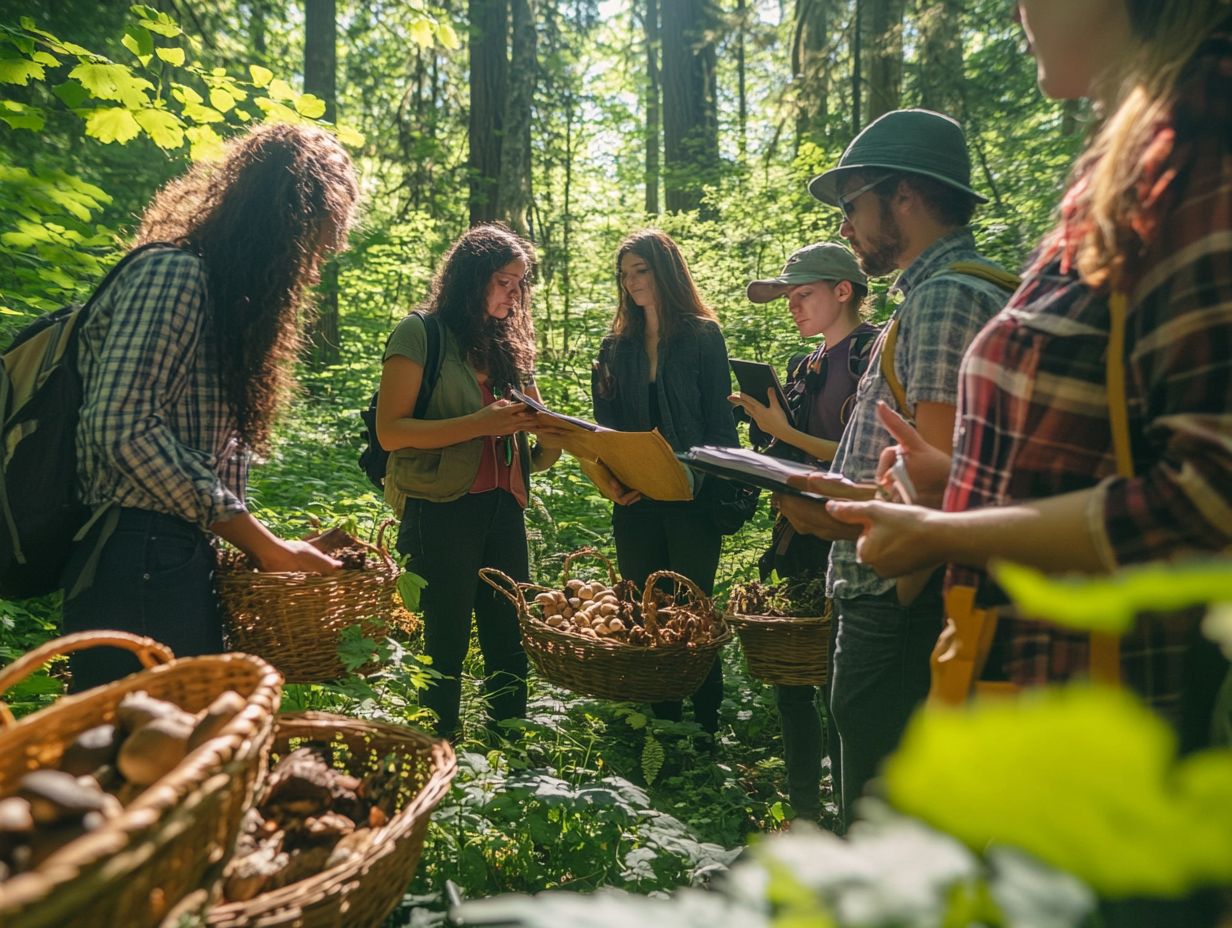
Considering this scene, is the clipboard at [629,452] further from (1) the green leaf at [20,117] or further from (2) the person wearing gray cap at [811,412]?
(1) the green leaf at [20,117]

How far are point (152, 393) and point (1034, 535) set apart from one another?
67.4 inches

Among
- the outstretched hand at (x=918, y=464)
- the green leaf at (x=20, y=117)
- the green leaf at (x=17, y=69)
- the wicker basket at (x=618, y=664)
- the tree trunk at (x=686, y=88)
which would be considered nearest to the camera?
the outstretched hand at (x=918, y=464)

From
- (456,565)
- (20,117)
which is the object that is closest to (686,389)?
(456,565)

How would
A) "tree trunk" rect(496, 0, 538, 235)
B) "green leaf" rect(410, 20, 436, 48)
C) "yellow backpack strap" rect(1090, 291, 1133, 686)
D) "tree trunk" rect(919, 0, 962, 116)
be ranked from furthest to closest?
"tree trunk" rect(496, 0, 538, 235), "tree trunk" rect(919, 0, 962, 116), "green leaf" rect(410, 20, 436, 48), "yellow backpack strap" rect(1090, 291, 1133, 686)

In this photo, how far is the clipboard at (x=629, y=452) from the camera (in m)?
3.11

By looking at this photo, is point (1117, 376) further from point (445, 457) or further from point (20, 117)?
point (20, 117)

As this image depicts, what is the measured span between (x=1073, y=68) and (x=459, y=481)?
2542mm

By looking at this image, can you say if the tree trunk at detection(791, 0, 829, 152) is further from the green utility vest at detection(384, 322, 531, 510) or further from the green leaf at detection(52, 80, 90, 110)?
the green leaf at detection(52, 80, 90, 110)

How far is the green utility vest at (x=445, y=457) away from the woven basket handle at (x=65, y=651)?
195 cm

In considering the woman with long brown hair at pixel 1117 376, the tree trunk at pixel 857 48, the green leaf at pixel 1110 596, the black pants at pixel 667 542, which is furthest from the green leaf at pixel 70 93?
the tree trunk at pixel 857 48

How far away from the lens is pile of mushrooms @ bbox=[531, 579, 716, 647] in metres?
3.07

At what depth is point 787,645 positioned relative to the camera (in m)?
3.29

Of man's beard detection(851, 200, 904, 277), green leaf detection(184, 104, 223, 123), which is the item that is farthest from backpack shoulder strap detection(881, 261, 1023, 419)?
green leaf detection(184, 104, 223, 123)

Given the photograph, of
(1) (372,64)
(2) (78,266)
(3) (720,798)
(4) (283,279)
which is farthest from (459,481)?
(1) (372,64)
